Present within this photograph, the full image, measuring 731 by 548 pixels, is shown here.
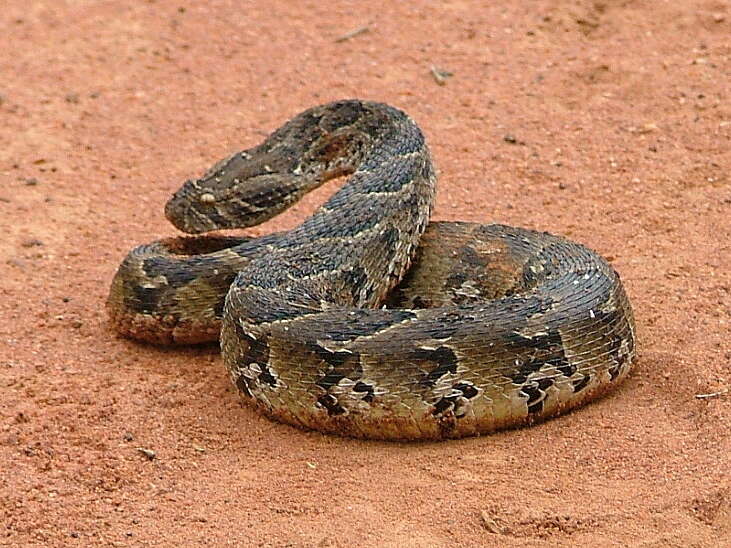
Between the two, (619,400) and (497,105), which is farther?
(497,105)

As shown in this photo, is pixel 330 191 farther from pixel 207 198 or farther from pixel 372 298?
pixel 372 298

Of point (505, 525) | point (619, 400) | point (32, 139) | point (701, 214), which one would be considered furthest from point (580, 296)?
point (32, 139)

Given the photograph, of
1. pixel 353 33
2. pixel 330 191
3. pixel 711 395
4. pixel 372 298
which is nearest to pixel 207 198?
pixel 372 298

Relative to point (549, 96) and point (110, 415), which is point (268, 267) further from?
point (549, 96)

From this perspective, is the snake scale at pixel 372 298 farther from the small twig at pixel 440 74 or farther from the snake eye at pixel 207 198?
the small twig at pixel 440 74

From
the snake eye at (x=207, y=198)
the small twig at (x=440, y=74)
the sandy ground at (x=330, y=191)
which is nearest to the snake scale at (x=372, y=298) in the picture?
the snake eye at (x=207, y=198)

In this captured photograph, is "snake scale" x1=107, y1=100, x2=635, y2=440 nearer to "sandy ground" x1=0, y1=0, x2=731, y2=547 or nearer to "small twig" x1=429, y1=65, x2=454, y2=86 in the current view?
"sandy ground" x1=0, y1=0, x2=731, y2=547
